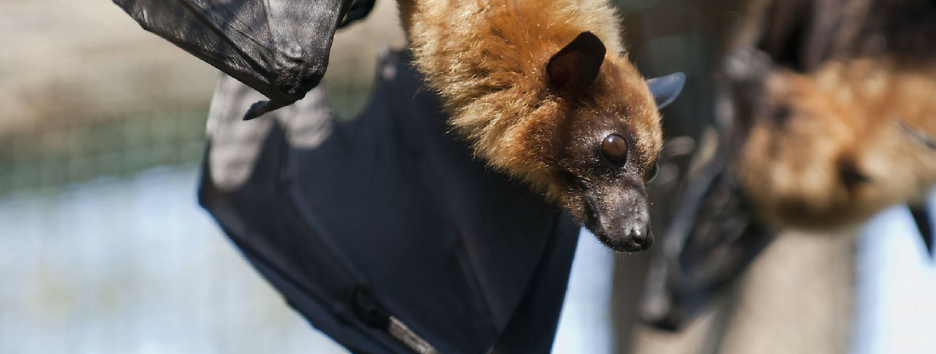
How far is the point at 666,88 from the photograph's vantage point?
5.08 ft

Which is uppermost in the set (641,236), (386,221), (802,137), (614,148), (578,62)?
(578,62)

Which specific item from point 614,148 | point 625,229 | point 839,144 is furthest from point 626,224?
point 839,144

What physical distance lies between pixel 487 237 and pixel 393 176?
273 millimetres

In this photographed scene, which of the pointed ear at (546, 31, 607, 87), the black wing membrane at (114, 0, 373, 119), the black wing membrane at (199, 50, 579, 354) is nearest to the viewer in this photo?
the black wing membrane at (114, 0, 373, 119)

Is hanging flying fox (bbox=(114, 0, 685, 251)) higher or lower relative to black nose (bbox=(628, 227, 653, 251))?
higher

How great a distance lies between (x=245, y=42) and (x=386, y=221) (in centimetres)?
80

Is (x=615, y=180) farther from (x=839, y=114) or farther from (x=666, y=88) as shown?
(x=839, y=114)

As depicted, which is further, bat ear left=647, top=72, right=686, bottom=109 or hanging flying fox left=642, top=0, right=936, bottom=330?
hanging flying fox left=642, top=0, right=936, bottom=330

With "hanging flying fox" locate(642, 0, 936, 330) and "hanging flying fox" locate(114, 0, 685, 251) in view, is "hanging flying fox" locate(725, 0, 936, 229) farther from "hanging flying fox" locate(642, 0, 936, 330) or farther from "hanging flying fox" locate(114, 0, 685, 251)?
"hanging flying fox" locate(114, 0, 685, 251)

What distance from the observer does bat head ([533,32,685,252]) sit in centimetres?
139

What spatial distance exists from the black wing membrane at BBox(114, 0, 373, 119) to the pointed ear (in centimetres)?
36

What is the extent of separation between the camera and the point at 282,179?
193 cm

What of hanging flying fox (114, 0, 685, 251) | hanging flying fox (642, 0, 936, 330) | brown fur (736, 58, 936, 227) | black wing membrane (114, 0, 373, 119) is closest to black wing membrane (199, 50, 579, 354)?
hanging flying fox (114, 0, 685, 251)

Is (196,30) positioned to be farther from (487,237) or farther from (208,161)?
(487,237)
